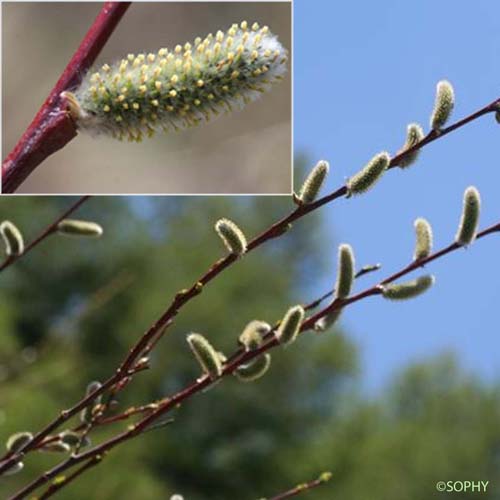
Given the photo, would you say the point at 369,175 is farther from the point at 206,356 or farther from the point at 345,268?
the point at 206,356

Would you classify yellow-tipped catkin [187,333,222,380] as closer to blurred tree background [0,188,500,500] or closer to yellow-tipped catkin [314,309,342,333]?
yellow-tipped catkin [314,309,342,333]

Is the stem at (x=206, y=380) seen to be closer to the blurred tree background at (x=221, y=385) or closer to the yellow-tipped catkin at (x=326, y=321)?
the yellow-tipped catkin at (x=326, y=321)

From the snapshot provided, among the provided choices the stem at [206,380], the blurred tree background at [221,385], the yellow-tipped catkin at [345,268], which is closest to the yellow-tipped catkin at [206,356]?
the stem at [206,380]

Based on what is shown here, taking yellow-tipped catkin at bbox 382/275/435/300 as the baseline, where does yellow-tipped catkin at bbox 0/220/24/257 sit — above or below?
above

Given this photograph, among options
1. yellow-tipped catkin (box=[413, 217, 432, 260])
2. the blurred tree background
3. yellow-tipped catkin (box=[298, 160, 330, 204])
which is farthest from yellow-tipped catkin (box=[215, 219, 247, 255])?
the blurred tree background

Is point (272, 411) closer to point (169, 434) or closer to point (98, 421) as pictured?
point (169, 434)
